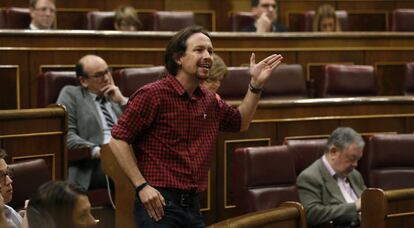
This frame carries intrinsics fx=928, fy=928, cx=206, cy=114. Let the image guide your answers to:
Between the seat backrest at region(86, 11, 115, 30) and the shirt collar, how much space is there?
141 cm

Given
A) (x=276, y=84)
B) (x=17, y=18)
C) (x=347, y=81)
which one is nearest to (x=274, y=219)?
(x=276, y=84)

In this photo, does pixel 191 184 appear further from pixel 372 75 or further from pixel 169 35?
pixel 372 75

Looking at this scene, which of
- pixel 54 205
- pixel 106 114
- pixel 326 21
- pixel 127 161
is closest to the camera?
pixel 54 205

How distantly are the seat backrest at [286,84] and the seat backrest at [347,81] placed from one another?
7 centimetres

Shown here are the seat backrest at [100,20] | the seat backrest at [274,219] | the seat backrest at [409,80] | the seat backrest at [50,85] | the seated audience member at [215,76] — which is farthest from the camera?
the seat backrest at [100,20]

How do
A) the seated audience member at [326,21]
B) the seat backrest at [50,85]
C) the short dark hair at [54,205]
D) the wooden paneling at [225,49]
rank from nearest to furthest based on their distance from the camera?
the short dark hair at [54,205]
the seat backrest at [50,85]
the wooden paneling at [225,49]
the seated audience member at [326,21]

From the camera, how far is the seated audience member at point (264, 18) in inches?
107

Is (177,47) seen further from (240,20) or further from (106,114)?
(240,20)

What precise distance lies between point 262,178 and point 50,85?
58cm

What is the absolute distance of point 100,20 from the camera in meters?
2.67

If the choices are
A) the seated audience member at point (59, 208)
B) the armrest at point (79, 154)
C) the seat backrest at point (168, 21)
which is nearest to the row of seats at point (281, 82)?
the armrest at point (79, 154)

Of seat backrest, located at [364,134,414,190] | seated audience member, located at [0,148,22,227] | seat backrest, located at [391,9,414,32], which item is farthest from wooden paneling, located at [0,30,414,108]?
seated audience member, located at [0,148,22,227]

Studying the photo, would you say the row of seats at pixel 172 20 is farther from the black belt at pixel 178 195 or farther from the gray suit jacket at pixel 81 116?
the black belt at pixel 178 195

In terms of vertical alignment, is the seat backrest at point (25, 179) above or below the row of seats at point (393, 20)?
below
